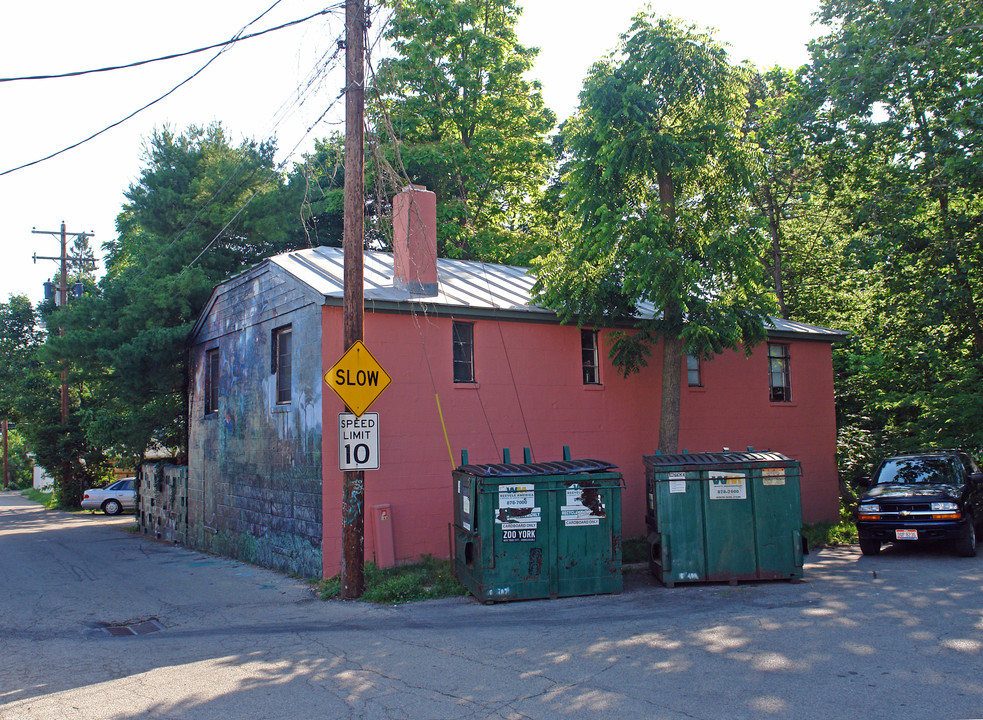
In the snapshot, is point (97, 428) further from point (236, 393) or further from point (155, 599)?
point (155, 599)

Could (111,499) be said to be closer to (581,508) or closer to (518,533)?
(518,533)

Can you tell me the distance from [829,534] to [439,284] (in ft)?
30.5

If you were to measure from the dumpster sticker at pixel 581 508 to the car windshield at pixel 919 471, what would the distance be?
7143 mm

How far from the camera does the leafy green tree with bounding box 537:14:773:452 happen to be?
12.4 metres

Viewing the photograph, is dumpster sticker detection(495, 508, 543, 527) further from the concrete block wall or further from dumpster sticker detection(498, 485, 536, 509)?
the concrete block wall

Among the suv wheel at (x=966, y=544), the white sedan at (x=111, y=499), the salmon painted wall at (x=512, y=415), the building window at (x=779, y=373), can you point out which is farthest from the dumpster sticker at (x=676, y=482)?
the white sedan at (x=111, y=499)

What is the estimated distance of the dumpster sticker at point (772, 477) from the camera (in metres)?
10.3

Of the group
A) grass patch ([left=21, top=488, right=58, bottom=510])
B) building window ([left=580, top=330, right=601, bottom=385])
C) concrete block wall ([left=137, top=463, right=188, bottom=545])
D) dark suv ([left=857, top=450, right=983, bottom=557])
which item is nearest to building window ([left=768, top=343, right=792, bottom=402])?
dark suv ([left=857, top=450, right=983, bottom=557])

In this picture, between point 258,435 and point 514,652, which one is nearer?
point 514,652

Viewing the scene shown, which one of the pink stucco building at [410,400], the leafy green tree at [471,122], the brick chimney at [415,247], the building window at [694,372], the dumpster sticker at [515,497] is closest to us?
the dumpster sticker at [515,497]

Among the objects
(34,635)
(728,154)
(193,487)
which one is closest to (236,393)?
(193,487)

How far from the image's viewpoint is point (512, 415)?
43.9ft

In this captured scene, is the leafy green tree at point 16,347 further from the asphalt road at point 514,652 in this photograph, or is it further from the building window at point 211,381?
the asphalt road at point 514,652

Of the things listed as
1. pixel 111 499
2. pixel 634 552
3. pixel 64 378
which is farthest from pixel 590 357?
pixel 64 378
